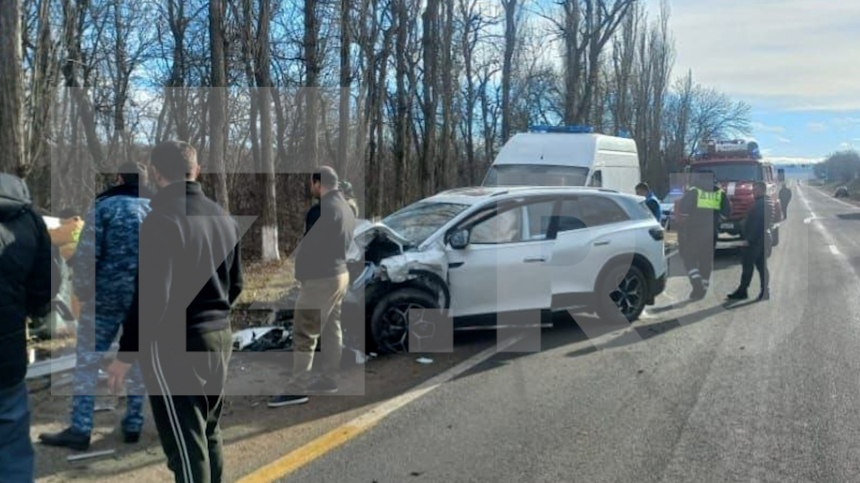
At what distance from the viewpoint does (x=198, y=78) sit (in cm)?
2480

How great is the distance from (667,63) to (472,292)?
171 feet

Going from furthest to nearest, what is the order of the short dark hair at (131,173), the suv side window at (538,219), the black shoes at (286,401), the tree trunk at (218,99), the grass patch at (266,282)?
the tree trunk at (218,99) < the grass patch at (266,282) < the suv side window at (538,219) < the black shoes at (286,401) < the short dark hair at (131,173)

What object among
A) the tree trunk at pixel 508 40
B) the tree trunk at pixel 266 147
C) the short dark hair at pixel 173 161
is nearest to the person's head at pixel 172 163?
the short dark hair at pixel 173 161

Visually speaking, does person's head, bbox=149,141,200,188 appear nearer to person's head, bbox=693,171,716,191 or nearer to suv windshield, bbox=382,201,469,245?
suv windshield, bbox=382,201,469,245

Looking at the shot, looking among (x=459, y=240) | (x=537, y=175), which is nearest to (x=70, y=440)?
(x=459, y=240)

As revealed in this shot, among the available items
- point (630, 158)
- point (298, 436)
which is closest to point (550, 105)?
point (630, 158)

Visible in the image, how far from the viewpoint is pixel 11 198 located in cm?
339

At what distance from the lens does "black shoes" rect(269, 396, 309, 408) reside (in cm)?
637

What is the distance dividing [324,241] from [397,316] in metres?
1.79

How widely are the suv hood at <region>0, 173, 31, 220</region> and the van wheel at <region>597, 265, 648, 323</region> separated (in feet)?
23.0

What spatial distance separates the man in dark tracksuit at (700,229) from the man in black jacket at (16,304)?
1012 cm

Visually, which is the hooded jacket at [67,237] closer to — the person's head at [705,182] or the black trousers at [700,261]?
the black trousers at [700,261]

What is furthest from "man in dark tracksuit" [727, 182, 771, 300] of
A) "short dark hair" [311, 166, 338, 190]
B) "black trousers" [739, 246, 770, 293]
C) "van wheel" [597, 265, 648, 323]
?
"short dark hair" [311, 166, 338, 190]

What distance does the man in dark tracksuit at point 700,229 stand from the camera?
11.9 metres
